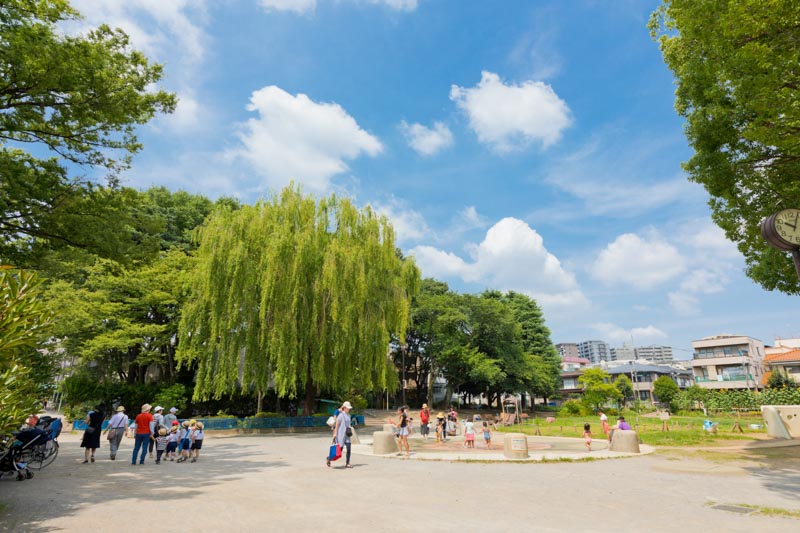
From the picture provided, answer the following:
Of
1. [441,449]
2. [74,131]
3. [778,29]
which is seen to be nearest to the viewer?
[778,29]

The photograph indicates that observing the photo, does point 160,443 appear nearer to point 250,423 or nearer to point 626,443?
point 250,423

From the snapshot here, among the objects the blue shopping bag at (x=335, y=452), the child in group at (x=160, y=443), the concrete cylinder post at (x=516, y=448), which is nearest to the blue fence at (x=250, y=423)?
the child in group at (x=160, y=443)

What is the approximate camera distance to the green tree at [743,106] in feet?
27.0

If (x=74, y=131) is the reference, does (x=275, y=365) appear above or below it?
below

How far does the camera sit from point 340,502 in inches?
270

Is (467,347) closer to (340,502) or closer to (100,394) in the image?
(100,394)

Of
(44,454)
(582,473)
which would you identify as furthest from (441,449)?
(44,454)

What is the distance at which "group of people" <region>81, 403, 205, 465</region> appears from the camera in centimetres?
1105

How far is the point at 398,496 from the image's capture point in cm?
738

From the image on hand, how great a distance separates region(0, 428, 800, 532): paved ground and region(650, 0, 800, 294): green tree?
6.56 m

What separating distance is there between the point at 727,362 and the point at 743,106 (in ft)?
198

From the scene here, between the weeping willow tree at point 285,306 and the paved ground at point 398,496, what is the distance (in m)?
8.94

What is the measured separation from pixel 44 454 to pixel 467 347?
36.1 meters

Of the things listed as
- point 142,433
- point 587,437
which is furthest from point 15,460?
point 587,437
